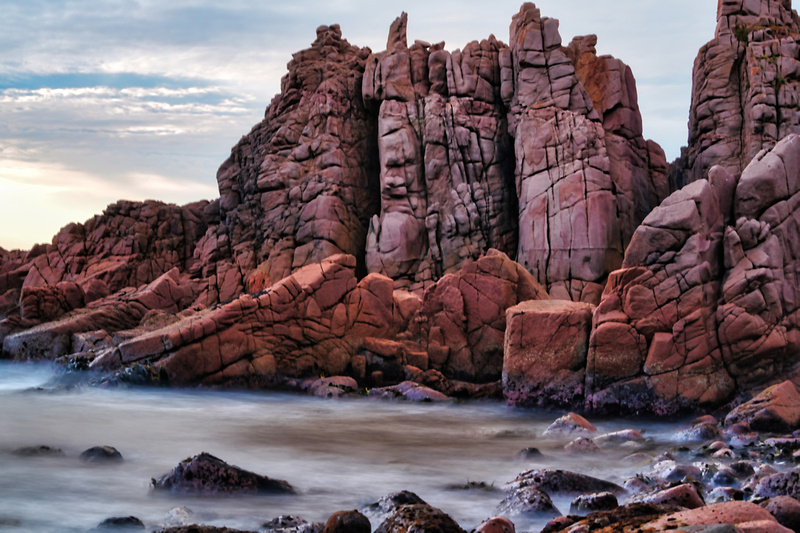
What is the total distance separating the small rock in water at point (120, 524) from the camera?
7.50 meters

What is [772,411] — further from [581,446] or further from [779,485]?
[779,485]

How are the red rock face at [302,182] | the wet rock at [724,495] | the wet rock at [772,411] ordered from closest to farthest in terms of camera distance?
the wet rock at [724,495]
the wet rock at [772,411]
the red rock face at [302,182]

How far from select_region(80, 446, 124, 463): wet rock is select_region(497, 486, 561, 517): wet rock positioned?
586cm

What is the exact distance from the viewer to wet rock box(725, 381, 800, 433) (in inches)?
506

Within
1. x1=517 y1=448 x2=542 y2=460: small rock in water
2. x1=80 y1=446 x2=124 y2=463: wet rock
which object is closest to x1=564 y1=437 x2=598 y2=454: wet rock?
x1=517 y1=448 x2=542 y2=460: small rock in water

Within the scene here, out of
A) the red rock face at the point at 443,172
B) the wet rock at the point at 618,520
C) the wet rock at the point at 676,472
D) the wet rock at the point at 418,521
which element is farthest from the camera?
the red rock face at the point at 443,172

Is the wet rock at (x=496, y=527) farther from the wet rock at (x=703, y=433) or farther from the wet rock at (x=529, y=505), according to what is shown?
the wet rock at (x=703, y=433)

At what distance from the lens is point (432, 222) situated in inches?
1077

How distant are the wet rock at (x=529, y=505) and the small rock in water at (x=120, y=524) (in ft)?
12.9

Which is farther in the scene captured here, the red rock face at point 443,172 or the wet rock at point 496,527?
the red rock face at point 443,172

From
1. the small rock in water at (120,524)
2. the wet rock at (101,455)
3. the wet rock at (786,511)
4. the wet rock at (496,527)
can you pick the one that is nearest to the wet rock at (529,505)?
the wet rock at (496,527)

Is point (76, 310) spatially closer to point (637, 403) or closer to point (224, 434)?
point (224, 434)

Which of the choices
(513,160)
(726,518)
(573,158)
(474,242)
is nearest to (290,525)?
(726,518)

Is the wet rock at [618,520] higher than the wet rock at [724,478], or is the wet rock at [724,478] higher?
the wet rock at [618,520]
